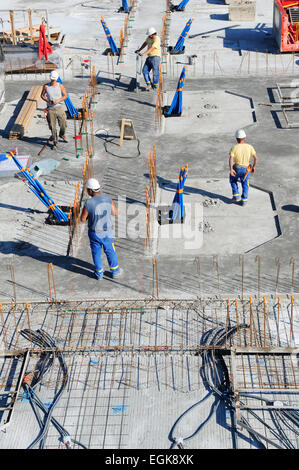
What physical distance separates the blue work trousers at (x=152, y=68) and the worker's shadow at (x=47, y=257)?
8.82 m

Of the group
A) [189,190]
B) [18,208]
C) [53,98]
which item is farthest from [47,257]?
[53,98]

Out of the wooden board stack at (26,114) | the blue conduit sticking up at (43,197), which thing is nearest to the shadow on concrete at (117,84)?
the wooden board stack at (26,114)

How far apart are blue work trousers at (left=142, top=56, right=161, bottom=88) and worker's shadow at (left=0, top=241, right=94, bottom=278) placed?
28.9 feet

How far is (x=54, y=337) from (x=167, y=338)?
1.90 metres

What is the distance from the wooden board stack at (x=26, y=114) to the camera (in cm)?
1802

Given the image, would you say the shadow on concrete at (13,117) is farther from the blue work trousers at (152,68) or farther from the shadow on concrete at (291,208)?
the shadow on concrete at (291,208)

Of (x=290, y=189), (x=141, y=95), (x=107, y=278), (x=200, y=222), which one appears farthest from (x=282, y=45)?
(x=107, y=278)

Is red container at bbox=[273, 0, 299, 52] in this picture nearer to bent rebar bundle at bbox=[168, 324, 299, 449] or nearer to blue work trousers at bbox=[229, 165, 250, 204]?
blue work trousers at bbox=[229, 165, 250, 204]

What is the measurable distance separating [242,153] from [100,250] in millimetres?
4038

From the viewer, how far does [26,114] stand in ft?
62.3

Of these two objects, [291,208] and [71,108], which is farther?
[71,108]

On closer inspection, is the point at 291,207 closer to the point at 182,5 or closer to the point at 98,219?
the point at 98,219

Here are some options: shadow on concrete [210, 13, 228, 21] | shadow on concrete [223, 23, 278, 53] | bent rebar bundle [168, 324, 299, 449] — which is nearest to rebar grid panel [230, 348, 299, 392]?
bent rebar bundle [168, 324, 299, 449]

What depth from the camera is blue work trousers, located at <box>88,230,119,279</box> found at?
464 inches
